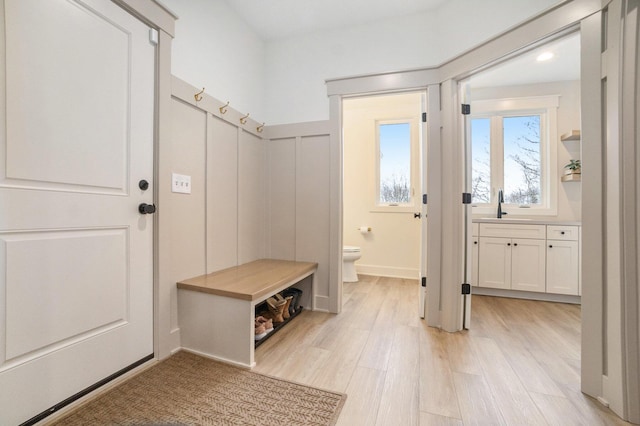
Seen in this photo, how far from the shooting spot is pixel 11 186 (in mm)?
1075

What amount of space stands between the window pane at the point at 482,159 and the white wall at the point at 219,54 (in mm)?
2819

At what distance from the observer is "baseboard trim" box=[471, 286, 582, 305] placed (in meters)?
2.95

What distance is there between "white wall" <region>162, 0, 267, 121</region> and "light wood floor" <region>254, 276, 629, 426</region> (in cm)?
201

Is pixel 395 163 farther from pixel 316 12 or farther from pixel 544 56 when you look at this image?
pixel 316 12

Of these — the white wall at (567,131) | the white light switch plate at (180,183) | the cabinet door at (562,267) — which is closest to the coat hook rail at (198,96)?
the white light switch plate at (180,183)

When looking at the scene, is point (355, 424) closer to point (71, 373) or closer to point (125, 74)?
point (71, 373)

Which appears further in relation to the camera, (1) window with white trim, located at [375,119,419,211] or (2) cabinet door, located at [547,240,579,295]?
(1) window with white trim, located at [375,119,419,211]

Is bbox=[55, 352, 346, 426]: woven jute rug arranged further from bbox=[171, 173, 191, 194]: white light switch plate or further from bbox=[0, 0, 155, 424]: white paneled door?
bbox=[171, 173, 191, 194]: white light switch plate

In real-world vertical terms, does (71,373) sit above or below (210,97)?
below

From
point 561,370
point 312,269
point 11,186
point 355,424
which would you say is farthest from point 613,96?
point 11,186

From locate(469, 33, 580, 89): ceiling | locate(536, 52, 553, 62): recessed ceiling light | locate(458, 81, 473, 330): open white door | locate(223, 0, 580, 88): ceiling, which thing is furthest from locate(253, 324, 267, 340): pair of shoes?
locate(536, 52, 553, 62): recessed ceiling light

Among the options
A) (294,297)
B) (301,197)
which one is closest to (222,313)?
(294,297)

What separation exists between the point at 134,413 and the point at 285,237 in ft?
5.64

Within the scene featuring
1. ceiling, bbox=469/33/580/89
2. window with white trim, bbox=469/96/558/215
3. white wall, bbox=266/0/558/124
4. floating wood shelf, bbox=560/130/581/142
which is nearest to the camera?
white wall, bbox=266/0/558/124
